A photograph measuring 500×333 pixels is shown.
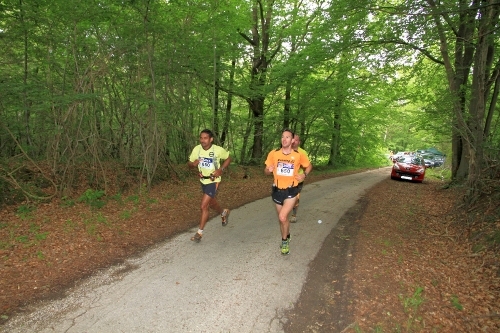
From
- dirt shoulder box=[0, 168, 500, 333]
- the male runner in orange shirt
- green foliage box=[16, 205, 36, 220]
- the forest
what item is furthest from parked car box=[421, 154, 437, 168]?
green foliage box=[16, 205, 36, 220]

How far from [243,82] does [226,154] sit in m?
9.89

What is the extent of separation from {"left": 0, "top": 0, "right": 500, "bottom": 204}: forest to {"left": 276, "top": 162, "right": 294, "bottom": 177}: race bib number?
3.42 m

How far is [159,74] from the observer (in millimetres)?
8883

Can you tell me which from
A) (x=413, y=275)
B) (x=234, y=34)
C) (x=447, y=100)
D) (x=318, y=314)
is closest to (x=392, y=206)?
(x=447, y=100)

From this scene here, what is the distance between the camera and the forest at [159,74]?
21.6 ft

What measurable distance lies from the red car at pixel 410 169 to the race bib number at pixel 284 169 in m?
13.0

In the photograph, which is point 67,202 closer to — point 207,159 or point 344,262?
point 207,159

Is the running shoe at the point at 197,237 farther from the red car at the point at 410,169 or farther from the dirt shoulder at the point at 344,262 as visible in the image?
the red car at the point at 410,169

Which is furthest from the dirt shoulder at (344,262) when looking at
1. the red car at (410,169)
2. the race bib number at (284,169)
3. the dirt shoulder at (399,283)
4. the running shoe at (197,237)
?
the red car at (410,169)

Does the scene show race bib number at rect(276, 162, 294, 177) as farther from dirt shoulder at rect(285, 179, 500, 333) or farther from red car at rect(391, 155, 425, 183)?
red car at rect(391, 155, 425, 183)

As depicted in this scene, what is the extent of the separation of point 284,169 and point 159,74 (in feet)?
20.2

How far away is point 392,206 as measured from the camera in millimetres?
8758

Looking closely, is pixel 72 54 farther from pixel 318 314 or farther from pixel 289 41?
pixel 289 41

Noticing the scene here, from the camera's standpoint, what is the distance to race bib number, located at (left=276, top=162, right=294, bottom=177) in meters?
4.53
